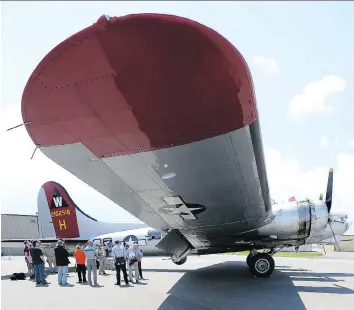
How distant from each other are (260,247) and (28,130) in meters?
9.90

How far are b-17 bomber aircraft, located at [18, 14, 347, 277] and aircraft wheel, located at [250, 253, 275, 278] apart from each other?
5461 mm

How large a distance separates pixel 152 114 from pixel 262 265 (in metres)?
9.50

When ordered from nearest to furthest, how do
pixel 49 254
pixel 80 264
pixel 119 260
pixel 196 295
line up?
1. pixel 196 295
2. pixel 119 260
3. pixel 80 264
4. pixel 49 254

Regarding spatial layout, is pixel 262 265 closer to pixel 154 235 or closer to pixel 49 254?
pixel 154 235

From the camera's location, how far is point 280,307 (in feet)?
23.7

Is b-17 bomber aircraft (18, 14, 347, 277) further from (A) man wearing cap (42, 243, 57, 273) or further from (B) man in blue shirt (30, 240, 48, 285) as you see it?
(A) man wearing cap (42, 243, 57, 273)

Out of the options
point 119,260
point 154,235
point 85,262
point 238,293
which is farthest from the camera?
point 154,235

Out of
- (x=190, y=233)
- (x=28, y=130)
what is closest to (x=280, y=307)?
(x=190, y=233)

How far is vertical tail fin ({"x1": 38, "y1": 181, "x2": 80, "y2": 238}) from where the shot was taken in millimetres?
20656

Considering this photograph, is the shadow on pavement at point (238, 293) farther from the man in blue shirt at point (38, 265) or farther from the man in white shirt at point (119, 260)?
the man in blue shirt at point (38, 265)

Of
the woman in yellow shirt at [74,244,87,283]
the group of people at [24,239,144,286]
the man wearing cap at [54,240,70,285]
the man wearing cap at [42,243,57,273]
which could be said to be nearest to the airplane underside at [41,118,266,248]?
the group of people at [24,239,144,286]

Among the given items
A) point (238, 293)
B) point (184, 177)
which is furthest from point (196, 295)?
point (184, 177)

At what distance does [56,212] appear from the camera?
2102cm

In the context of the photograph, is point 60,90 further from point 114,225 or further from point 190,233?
point 114,225
